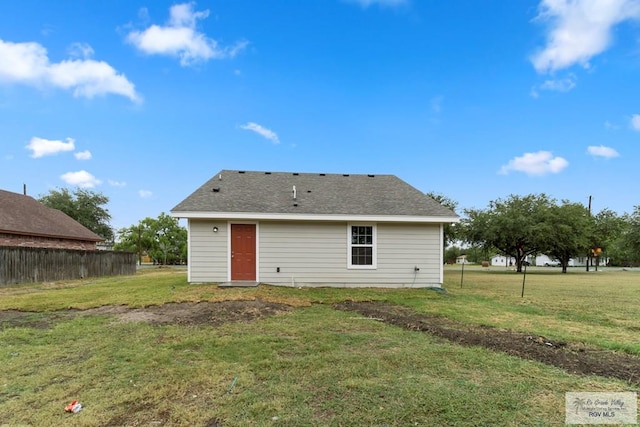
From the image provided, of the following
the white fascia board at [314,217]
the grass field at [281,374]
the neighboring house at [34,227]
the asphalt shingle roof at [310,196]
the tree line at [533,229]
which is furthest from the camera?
the tree line at [533,229]

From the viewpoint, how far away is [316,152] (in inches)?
836

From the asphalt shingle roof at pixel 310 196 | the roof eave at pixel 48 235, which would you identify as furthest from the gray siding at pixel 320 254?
the roof eave at pixel 48 235

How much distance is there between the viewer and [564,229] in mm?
26312

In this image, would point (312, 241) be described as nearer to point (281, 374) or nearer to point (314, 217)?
point (314, 217)

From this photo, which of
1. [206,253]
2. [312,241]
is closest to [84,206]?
[206,253]

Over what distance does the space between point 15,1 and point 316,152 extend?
14.3 m

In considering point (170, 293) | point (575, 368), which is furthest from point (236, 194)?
point (575, 368)

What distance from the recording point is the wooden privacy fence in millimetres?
14289

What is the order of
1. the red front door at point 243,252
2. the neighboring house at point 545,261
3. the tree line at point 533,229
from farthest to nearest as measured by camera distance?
the neighboring house at point 545,261 → the tree line at point 533,229 → the red front door at point 243,252

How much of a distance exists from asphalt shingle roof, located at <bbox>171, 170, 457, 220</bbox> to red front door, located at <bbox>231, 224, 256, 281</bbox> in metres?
0.72

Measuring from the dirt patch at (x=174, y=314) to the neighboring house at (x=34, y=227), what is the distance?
12.1 metres

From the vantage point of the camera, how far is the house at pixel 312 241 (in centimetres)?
1134

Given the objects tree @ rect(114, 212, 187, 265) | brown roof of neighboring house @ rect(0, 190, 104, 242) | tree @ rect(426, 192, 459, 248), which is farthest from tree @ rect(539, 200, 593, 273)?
tree @ rect(114, 212, 187, 265)

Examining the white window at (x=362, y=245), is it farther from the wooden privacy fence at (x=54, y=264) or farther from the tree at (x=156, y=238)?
the tree at (x=156, y=238)
